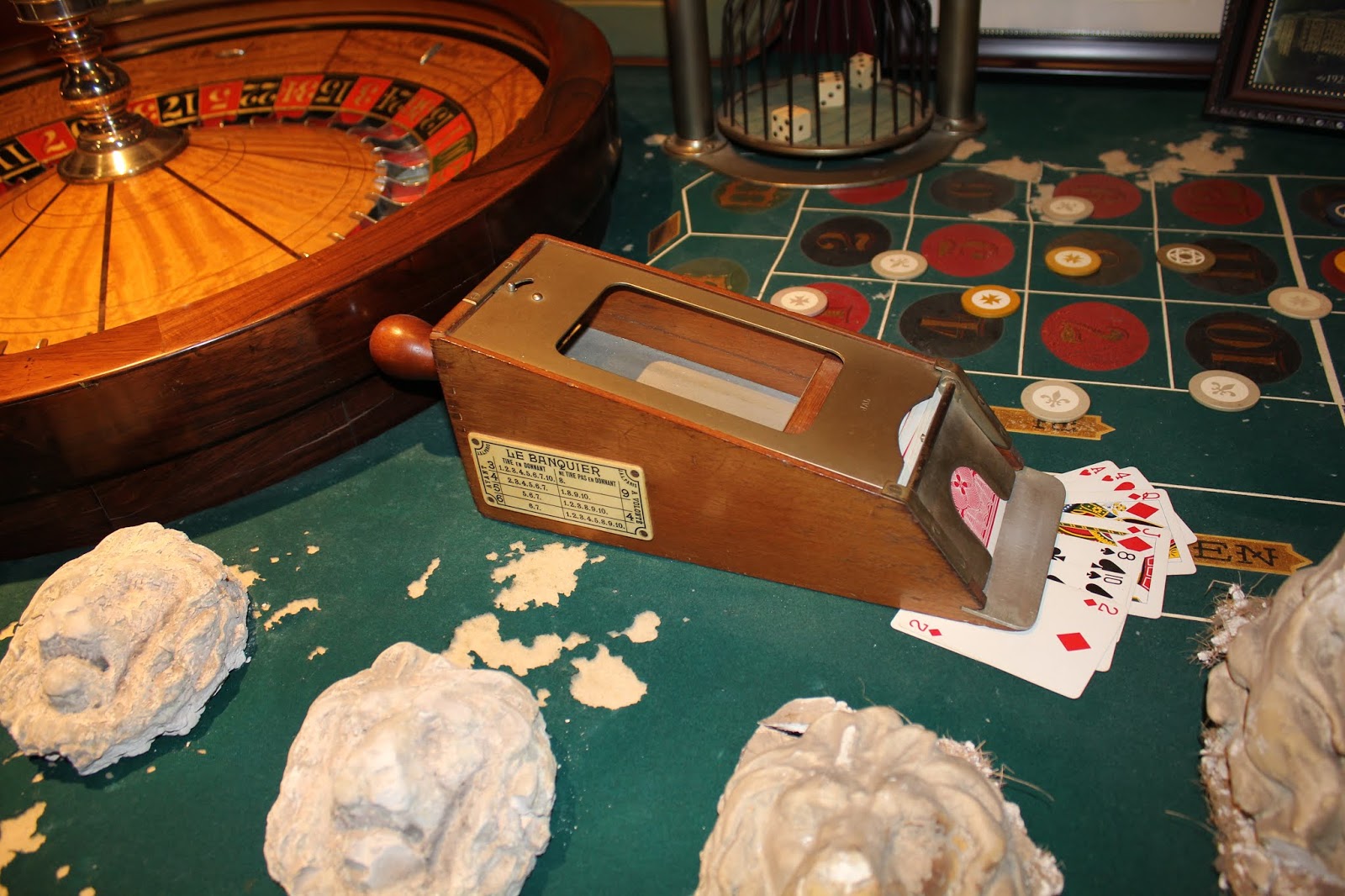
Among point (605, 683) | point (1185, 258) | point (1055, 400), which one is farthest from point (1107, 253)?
point (605, 683)

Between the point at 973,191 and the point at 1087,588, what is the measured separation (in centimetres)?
144

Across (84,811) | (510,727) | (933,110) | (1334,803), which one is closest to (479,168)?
(510,727)

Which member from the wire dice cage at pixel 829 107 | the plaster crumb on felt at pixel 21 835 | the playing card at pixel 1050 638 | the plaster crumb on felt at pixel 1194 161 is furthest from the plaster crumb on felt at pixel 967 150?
the plaster crumb on felt at pixel 21 835

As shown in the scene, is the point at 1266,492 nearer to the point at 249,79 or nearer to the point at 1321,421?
the point at 1321,421

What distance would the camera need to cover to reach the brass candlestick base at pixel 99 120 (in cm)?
233

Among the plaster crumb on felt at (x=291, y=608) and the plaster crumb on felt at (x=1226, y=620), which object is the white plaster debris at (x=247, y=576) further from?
the plaster crumb on felt at (x=1226, y=620)

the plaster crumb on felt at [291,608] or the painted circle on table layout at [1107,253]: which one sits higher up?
the painted circle on table layout at [1107,253]

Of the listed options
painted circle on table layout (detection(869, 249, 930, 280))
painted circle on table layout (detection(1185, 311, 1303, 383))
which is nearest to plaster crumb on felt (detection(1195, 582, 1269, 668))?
painted circle on table layout (detection(1185, 311, 1303, 383))

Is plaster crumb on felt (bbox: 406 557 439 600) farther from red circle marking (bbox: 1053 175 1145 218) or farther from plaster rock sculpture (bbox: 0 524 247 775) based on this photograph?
red circle marking (bbox: 1053 175 1145 218)

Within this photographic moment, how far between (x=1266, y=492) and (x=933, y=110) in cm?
166

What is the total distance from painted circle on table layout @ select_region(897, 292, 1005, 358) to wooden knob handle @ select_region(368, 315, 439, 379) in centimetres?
107

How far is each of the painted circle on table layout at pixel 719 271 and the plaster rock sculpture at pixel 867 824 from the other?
1.34 meters

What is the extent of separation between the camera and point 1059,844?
1432mm

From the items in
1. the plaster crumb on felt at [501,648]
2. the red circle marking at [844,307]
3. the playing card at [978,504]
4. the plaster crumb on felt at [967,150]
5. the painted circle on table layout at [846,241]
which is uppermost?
the playing card at [978,504]
